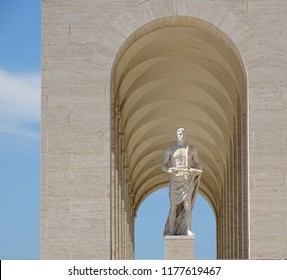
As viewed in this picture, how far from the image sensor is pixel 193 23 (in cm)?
3008

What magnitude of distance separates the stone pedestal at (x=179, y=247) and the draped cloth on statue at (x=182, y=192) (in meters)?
0.59

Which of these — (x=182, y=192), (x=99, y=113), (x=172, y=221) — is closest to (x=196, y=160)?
(x=182, y=192)

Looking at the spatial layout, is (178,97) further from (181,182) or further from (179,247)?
(179,247)

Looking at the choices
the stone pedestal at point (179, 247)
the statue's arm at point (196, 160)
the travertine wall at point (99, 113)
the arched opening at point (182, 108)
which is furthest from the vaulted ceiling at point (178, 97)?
the stone pedestal at point (179, 247)

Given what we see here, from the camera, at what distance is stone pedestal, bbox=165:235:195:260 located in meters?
28.5

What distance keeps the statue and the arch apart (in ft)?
5.18

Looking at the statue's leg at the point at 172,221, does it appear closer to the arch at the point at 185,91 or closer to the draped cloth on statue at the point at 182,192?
the draped cloth on statue at the point at 182,192

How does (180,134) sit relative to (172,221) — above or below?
above

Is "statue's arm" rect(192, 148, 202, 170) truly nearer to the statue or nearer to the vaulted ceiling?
the statue

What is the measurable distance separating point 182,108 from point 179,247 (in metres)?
15.3

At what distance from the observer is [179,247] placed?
28.6 m

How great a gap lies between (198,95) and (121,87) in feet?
20.7
